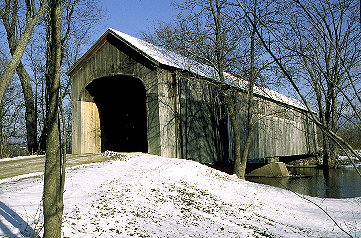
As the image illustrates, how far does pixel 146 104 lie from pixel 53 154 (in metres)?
8.95

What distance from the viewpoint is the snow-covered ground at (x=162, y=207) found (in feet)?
17.5

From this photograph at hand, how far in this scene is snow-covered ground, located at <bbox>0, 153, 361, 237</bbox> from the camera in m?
5.34

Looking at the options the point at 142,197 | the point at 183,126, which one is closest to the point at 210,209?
the point at 142,197

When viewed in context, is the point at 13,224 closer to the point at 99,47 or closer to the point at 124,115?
the point at 99,47

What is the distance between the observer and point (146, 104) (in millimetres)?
12688

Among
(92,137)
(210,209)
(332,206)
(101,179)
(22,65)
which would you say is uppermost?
(22,65)

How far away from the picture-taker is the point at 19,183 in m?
7.50

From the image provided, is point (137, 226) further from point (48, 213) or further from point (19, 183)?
point (19, 183)

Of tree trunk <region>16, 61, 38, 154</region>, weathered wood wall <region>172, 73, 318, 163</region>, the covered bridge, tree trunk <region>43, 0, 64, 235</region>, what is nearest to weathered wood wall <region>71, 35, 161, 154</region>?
the covered bridge

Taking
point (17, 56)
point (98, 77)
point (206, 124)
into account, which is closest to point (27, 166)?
point (17, 56)

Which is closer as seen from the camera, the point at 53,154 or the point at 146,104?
the point at 53,154

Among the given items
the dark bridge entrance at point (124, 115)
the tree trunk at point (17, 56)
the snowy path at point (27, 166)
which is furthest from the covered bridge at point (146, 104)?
the tree trunk at point (17, 56)

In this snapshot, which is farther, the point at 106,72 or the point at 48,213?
the point at 106,72

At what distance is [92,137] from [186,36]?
6101mm
